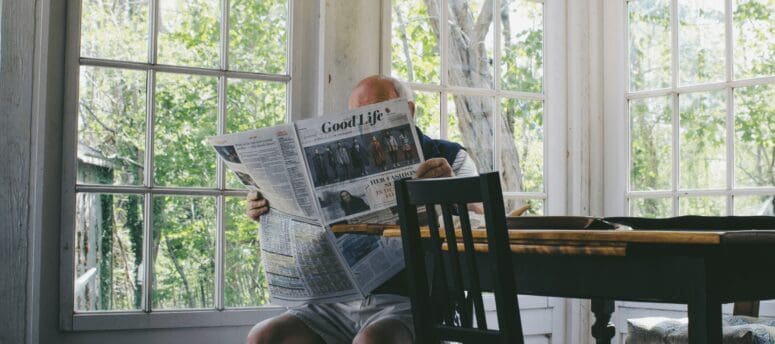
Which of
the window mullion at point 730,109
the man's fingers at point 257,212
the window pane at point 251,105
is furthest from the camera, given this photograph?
the window mullion at point 730,109

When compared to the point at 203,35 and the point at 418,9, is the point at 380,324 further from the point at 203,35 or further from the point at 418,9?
the point at 418,9

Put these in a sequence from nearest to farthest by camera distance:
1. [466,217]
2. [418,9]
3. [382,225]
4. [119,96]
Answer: [466,217] < [382,225] < [119,96] < [418,9]

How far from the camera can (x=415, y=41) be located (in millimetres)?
3109

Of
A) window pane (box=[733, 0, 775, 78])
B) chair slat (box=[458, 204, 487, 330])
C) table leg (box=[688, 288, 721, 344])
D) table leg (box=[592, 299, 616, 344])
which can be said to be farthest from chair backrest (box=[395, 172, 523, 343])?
window pane (box=[733, 0, 775, 78])

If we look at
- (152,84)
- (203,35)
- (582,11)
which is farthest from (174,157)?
(582,11)

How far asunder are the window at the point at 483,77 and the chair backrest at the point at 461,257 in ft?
4.60

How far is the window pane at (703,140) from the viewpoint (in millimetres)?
3123

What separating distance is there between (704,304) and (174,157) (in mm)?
1832

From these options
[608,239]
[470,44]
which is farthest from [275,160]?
[470,44]

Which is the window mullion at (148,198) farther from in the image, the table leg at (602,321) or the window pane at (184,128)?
the table leg at (602,321)

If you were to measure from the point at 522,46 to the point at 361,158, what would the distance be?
1524 mm

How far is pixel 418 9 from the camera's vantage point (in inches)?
123

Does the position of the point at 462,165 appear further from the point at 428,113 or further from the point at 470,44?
the point at 470,44

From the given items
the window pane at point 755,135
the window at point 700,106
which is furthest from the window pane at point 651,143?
the window pane at point 755,135
